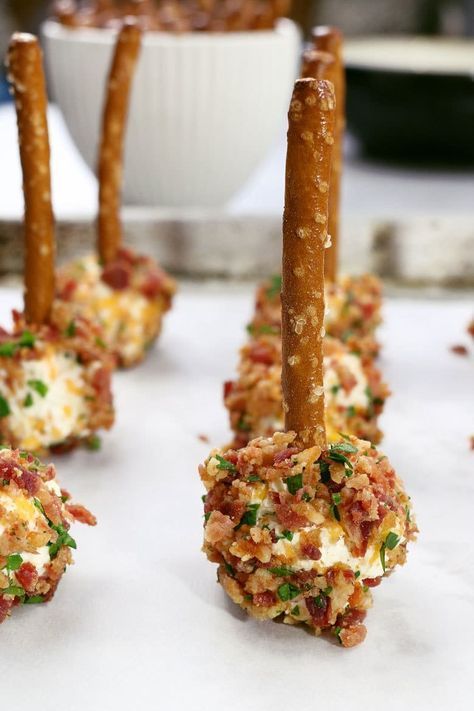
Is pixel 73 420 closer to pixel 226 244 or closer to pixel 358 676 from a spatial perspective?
pixel 358 676

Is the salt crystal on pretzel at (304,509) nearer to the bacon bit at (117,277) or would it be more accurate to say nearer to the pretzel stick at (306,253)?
the pretzel stick at (306,253)

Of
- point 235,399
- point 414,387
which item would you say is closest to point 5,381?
point 235,399

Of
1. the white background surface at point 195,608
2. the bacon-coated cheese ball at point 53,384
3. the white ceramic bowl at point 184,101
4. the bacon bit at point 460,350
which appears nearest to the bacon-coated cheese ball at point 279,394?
the white background surface at point 195,608

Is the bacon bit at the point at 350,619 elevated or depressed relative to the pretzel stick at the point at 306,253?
depressed

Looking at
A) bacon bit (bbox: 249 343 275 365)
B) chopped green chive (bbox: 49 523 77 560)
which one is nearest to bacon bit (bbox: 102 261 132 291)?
bacon bit (bbox: 249 343 275 365)

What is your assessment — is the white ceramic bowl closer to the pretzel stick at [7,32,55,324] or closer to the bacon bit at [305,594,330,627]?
the pretzel stick at [7,32,55,324]

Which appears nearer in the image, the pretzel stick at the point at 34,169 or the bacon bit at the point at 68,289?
the pretzel stick at the point at 34,169
